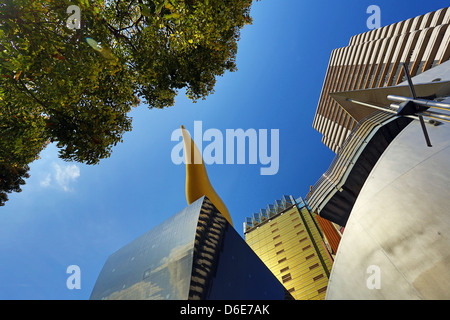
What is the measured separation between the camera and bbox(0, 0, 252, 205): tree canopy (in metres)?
4.07

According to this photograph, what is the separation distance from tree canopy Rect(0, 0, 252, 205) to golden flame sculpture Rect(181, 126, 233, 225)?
15.2ft

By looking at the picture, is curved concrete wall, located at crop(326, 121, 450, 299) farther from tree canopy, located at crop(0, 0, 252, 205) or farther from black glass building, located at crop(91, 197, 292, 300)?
tree canopy, located at crop(0, 0, 252, 205)

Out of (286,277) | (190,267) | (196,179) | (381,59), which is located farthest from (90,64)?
(286,277)

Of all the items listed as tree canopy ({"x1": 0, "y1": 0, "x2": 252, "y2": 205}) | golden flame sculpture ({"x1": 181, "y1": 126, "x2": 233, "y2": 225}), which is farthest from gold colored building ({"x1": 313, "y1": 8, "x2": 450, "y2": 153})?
tree canopy ({"x1": 0, "y1": 0, "x2": 252, "y2": 205})

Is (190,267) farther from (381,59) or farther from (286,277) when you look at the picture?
(286,277)

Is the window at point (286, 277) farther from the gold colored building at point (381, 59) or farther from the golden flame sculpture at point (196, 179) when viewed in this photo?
the golden flame sculpture at point (196, 179)

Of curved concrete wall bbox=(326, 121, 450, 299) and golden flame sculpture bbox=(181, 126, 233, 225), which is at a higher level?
golden flame sculpture bbox=(181, 126, 233, 225)

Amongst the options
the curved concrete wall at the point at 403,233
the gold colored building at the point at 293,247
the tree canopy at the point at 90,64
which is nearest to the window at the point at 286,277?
the gold colored building at the point at 293,247

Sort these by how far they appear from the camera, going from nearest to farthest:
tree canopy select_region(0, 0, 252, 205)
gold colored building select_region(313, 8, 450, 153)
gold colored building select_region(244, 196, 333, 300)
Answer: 1. tree canopy select_region(0, 0, 252, 205)
2. gold colored building select_region(313, 8, 450, 153)
3. gold colored building select_region(244, 196, 333, 300)

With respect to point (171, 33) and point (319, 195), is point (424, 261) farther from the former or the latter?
point (319, 195)

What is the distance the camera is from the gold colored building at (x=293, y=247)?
112 feet

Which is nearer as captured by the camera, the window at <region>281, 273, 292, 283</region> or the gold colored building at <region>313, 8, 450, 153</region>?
the gold colored building at <region>313, 8, 450, 153</region>

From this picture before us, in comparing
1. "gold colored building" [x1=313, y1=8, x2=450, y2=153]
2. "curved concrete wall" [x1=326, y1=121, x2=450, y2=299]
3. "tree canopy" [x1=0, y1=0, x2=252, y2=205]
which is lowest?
"curved concrete wall" [x1=326, y1=121, x2=450, y2=299]
